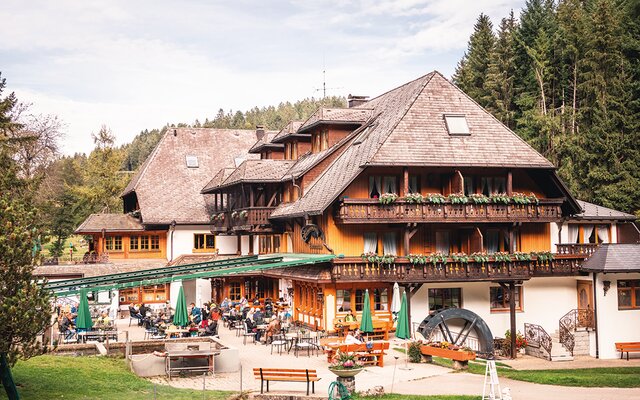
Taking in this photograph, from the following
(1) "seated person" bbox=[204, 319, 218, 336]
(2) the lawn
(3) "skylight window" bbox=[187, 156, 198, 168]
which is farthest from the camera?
(3) "skylight window" bbox=[187, 156, 198, 168]

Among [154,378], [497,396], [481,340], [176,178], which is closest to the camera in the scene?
[497,396]

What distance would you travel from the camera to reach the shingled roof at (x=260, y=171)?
3890cm

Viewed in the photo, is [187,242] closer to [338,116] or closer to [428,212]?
[338,116]

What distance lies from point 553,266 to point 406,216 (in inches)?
290

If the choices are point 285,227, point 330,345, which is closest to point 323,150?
point 285,227

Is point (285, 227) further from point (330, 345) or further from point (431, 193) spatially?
point (330, 345)

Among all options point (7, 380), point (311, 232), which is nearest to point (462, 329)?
point (311, 232)

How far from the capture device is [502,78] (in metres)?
56.9

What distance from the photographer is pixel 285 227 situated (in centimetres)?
3978

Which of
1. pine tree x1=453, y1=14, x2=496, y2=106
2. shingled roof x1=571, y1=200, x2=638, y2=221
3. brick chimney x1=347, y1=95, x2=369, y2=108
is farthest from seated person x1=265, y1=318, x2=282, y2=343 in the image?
pine tree x1=453, y1=14, x2=496, y2=106

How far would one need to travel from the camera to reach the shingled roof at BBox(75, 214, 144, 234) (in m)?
45.0

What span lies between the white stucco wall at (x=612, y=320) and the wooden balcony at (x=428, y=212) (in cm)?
411

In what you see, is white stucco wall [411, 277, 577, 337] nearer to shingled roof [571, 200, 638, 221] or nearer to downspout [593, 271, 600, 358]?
downspout [593, 271, 600, 358]

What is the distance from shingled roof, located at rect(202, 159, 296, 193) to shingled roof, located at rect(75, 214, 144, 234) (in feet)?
25.7
